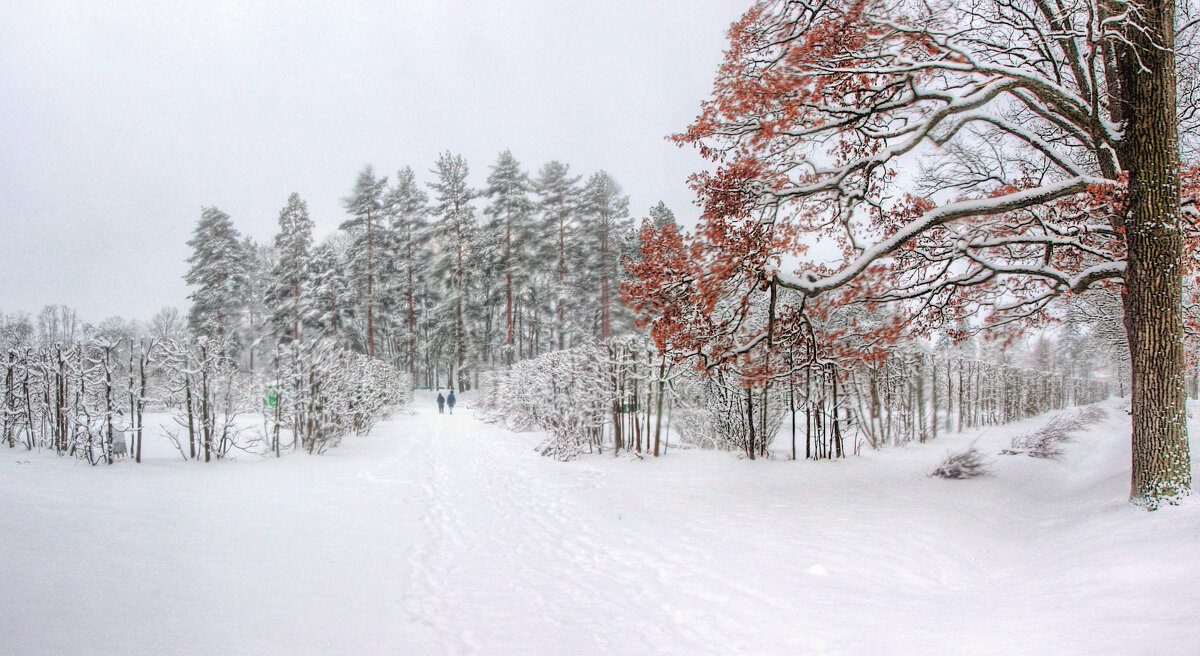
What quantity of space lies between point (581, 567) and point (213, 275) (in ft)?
93.9

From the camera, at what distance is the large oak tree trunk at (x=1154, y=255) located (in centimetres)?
514

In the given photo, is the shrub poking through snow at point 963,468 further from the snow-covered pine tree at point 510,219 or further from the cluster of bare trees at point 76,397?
the snow-covered pine tree at point 510,219

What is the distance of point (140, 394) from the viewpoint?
8.23 m

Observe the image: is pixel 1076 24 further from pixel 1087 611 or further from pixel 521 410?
pixel 521 410

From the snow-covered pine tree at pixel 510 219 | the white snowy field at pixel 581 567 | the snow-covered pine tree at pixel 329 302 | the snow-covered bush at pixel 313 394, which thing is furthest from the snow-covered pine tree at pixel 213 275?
the white snowy field at pixel 581 567

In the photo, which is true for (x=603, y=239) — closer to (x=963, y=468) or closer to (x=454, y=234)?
(x=454, y=234)

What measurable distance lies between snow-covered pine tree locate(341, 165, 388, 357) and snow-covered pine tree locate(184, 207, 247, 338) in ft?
24.2

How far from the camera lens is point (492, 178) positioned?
3309 cm

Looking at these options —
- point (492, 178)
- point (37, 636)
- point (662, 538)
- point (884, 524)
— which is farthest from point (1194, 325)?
point (492, 178)

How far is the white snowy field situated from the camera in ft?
8.70

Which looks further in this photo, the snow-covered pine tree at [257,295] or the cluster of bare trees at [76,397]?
the snow-covered pine tree at [257,295]

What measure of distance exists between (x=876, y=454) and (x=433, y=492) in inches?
382

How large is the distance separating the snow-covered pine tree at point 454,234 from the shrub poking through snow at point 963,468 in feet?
98.4

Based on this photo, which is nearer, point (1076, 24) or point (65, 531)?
point (65, 531)
